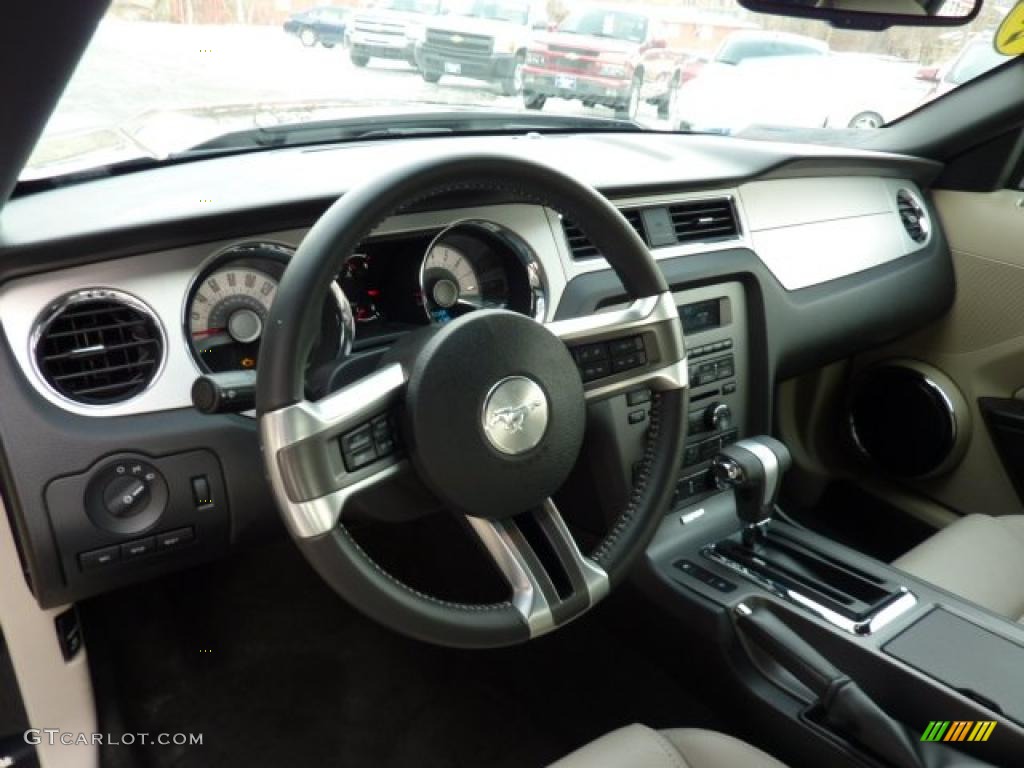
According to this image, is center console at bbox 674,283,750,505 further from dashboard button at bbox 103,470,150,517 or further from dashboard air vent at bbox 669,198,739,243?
dashboard button at bbox 103,470,150,517

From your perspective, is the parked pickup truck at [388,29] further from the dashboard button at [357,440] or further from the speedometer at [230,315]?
the dashboard button at [357,440]

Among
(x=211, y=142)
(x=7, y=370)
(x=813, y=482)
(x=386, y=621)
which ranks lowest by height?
(x=813, y=482)

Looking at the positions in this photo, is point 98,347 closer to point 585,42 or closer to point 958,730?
point 958,730

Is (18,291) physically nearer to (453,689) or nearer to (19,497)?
(19,497)

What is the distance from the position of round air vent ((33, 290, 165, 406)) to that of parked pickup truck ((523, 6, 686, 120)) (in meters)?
1.22

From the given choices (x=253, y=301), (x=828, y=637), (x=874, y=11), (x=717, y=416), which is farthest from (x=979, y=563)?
(x=253, y=301)

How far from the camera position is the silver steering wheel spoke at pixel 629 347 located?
1.31 m

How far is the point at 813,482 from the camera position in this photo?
2791mm

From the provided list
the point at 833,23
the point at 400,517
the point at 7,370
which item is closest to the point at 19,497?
the point at 7,370

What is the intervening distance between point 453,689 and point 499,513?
115 cm

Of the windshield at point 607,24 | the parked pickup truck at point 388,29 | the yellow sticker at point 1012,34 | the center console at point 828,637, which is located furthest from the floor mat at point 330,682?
the yellow sticker at point 1012,34

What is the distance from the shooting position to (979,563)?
184 centimetres

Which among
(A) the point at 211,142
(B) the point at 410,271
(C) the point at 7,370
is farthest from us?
(A) the point at 211,142

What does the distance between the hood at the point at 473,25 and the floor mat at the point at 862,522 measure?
5.07ft
